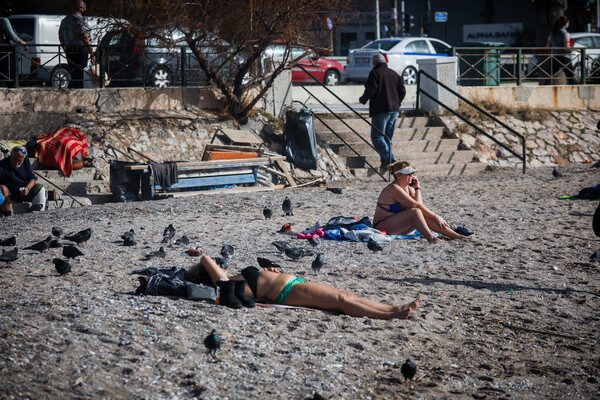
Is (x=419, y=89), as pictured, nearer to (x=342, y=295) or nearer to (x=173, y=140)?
(x=173, y=140)

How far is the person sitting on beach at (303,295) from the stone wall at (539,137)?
1071 cm

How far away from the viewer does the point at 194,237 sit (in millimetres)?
8766

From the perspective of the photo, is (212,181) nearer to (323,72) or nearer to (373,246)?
(373,246)

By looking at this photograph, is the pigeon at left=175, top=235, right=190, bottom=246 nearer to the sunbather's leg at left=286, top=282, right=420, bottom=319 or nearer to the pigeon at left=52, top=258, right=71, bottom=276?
the pigeon at left=52, top=258, right=71, bottom=276

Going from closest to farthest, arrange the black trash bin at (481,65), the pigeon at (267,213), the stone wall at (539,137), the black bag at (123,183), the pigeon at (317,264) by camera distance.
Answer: the pigeon at (317,264) → the pigeon at (267,213) → the black bag at (123,183) → the stone wall at (539,137) → the black trash bin at (481,65)

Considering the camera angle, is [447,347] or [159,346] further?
[447,347]

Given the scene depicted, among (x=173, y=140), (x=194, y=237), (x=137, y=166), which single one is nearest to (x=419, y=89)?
(x=173, y=140)

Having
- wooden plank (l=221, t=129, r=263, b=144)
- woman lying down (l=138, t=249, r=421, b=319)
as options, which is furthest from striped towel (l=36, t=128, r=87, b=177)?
woman lying down (l=138, t=249, r=421, b=319)

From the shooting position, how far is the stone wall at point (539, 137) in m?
16.2

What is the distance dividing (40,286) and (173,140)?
8.01 metres

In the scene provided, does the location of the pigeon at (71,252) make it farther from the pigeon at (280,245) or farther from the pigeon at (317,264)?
the pigeon at (317,264)

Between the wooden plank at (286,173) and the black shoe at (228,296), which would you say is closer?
the black shoe at (228,296)

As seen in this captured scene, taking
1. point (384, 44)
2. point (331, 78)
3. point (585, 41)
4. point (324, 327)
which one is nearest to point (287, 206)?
point (324, 327)

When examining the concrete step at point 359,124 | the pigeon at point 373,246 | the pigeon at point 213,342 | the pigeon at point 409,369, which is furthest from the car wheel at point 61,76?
the pigeon at point 409,369
